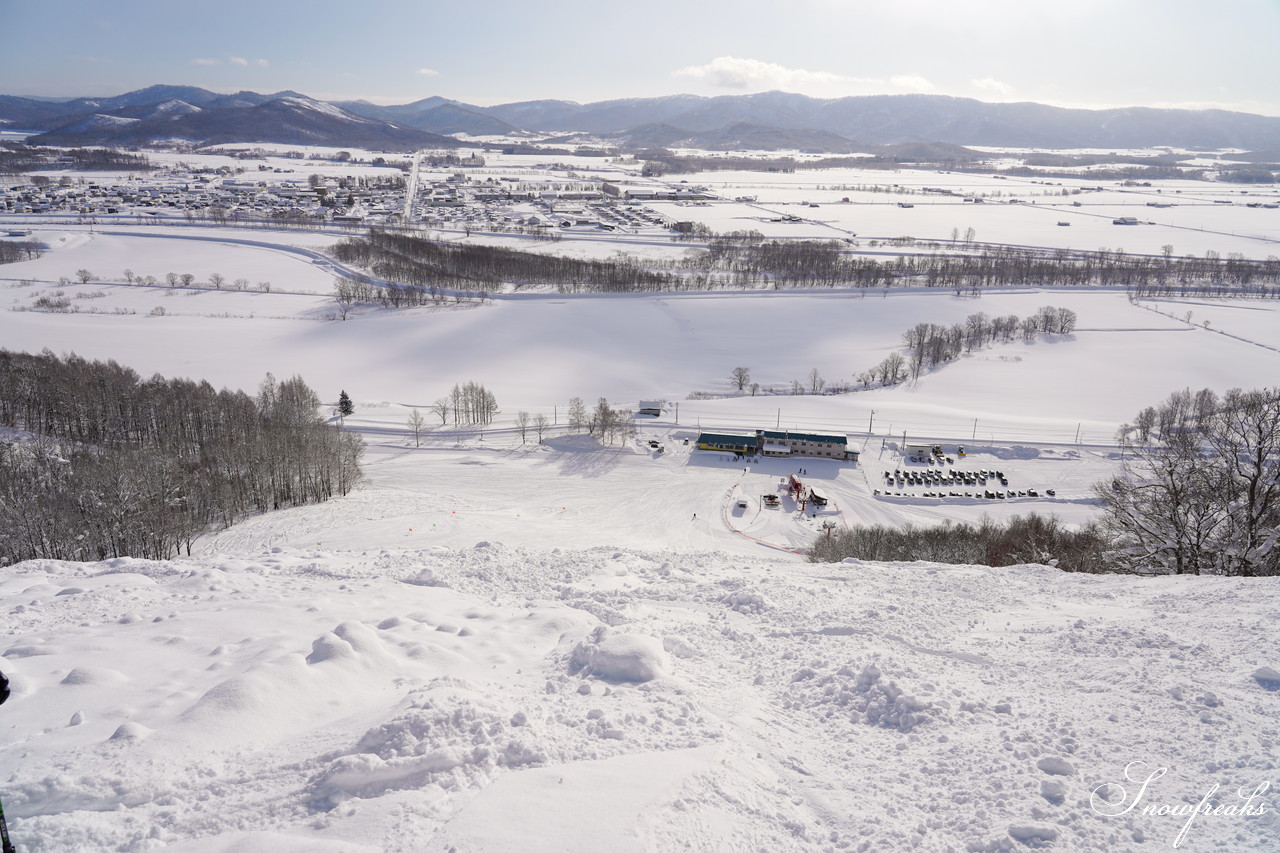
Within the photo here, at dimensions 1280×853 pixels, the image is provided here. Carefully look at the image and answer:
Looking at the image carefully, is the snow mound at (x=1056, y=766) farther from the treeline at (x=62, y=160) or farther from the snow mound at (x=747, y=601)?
the treeline at (x=62, y=160)

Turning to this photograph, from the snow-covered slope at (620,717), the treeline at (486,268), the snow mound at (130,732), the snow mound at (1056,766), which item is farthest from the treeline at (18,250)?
the snow mound at (1056,766)

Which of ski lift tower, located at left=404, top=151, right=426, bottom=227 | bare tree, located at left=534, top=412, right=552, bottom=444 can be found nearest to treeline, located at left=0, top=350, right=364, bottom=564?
bare tree, located at left=534, top=412, right=552, bottom=444

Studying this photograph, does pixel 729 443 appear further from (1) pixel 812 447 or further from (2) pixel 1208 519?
(2) pixel 1208 519

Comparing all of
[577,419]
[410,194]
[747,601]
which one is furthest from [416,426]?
[410,194]

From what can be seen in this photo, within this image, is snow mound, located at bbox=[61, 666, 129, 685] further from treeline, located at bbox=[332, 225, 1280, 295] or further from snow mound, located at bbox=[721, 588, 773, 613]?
treeline, located at bbox=[332, 225, 1280, 295]

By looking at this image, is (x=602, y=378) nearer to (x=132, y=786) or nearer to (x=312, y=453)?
(x=312, y=453)

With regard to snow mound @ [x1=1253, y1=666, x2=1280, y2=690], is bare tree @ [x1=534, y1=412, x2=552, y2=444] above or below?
below

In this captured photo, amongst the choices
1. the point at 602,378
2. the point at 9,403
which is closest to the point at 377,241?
the point at 602,378
